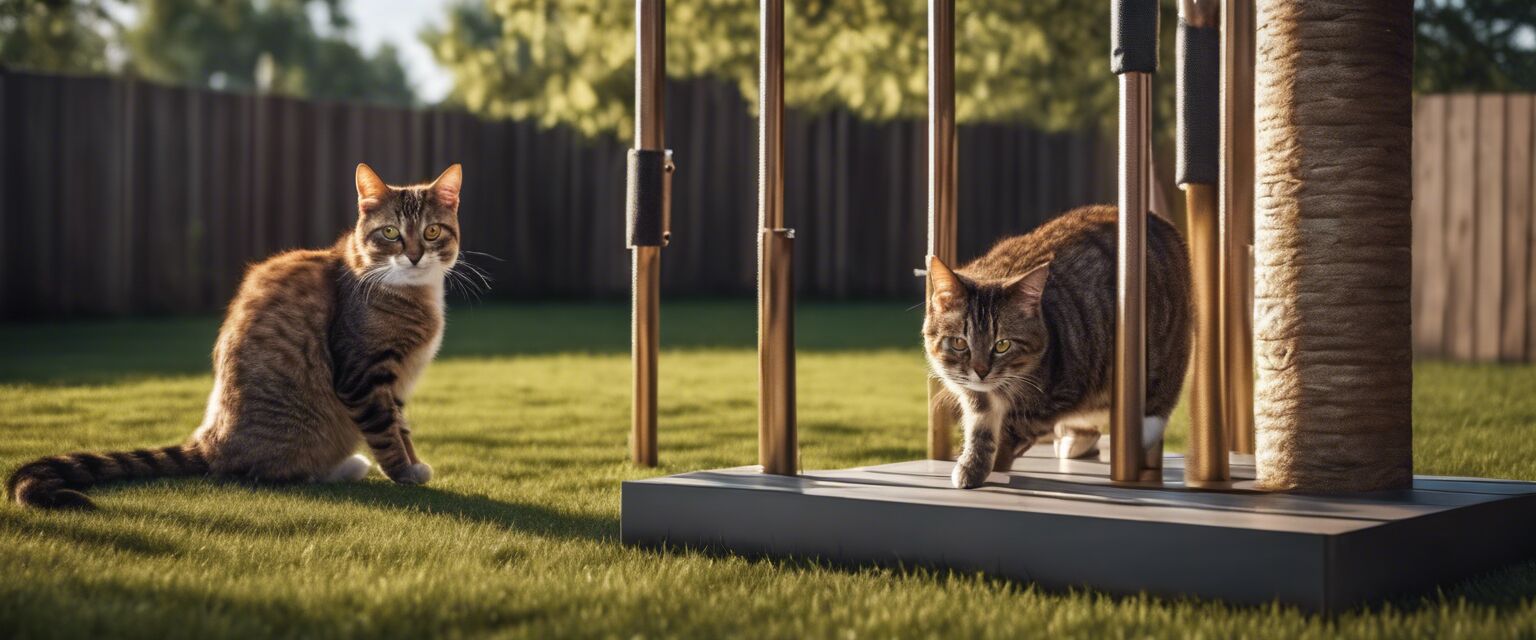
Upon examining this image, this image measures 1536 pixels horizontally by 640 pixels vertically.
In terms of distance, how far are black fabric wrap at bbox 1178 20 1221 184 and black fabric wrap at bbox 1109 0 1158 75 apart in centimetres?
21

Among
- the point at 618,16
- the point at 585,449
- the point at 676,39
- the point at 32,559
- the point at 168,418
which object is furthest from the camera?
the point at 676,39

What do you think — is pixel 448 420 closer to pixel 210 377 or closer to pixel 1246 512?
pixel 210 377

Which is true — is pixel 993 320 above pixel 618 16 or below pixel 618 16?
below

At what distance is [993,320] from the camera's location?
3545 mm

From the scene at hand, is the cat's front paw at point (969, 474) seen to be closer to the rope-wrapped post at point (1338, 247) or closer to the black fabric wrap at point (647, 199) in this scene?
the rope-wrapped post at point (1338, 247)

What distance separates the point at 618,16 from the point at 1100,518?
34.6 ft

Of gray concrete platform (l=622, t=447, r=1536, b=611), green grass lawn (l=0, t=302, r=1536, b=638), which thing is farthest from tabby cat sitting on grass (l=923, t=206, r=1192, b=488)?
green grass lawn (l=0, t=302, r=1536, b=638)

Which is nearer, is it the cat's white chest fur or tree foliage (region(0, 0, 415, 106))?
the cat's white chest fur

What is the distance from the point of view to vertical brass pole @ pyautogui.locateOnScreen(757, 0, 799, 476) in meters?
3.65

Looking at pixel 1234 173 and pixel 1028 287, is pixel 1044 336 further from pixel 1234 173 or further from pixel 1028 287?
pixel 1234 173

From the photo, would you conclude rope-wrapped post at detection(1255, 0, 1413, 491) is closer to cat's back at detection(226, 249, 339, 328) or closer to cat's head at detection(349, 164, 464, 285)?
cat's head at detection(349, 164, 464, 285)

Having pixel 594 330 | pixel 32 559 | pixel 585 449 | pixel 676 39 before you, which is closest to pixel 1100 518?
pixel 32 559

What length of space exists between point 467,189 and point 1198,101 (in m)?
11.6

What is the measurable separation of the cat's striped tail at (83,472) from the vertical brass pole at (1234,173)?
2.93 m
